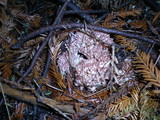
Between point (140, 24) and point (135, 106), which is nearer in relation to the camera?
point (135, 106)

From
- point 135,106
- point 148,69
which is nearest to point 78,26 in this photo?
point 148,69

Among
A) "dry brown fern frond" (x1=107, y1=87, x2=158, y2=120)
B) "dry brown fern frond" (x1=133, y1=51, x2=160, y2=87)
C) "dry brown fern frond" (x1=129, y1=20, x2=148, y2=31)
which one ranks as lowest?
"dry brown fern frond" (x1=107, y1=87, x2=158, y2=120)

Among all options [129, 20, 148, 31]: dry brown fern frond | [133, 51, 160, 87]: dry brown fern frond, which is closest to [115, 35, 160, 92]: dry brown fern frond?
[133, 51, 160, 87]: dry brown fern frond

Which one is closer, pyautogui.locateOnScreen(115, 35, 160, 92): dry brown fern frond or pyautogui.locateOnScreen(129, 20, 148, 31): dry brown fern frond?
pyautogui.locateOnScreen(115, 35, 160, 92): dry brown fern frond

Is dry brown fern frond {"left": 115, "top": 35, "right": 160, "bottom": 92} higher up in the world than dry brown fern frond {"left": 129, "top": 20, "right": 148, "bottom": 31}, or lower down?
lower down

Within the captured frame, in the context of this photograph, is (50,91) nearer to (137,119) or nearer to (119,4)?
(137,119)

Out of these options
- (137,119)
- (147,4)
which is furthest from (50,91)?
(147,4)

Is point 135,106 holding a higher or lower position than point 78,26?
lower

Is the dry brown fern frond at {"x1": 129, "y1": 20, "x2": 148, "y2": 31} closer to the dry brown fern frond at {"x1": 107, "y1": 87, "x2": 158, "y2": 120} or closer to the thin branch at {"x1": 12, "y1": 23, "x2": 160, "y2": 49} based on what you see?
the thin branch at {"x1": 12, "y1": 23, "x2": 160, "y2": 49}

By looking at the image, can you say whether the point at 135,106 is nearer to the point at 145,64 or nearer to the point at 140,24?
the point at 145,64

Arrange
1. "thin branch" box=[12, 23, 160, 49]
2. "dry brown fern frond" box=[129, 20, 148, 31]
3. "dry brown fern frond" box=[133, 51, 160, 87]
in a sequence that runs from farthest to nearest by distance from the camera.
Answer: "dry brown fern frond" box=[129, 20, 148, 31] < "thin branch" box=[12, 23, 160, 49] < "dry brown fern frond" box=[133, 51, 160, 87]

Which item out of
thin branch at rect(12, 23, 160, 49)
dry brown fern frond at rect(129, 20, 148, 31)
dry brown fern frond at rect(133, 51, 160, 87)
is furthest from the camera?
dry brown fern frond at rect(129, 20, 148, 31)

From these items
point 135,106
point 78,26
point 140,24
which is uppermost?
point 140,24
